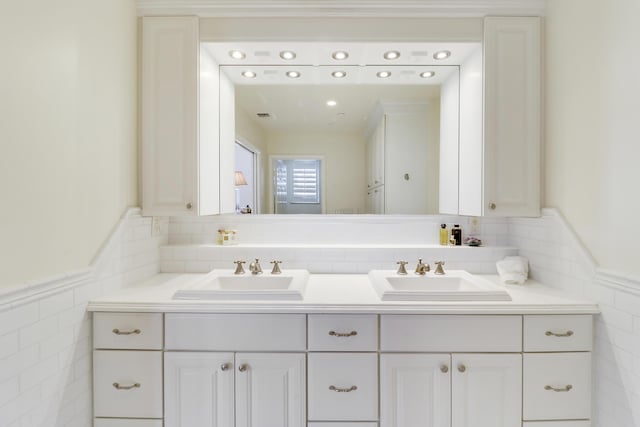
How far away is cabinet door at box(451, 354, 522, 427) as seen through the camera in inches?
55.2

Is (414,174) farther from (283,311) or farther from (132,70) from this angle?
(132,70)

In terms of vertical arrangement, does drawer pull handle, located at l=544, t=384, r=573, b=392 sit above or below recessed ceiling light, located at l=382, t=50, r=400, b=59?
below

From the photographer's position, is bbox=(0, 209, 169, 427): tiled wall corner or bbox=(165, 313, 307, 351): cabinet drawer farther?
bbox=(165, 313, 307, 351): cabinet drawer

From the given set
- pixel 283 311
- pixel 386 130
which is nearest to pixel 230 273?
pixel 283 311

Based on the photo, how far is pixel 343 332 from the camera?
4.65 ft

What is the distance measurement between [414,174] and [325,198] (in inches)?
23.1

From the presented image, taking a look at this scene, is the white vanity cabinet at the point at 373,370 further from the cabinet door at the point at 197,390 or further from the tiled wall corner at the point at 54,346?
the tiled wall corner at the point at 54,346

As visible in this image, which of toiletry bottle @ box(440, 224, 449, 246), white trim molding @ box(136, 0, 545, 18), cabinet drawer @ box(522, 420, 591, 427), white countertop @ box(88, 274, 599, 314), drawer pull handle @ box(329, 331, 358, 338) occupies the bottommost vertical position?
cabinet drawer @ box(522, 420, 591, 427)

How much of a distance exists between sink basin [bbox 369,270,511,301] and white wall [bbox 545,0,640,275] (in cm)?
49

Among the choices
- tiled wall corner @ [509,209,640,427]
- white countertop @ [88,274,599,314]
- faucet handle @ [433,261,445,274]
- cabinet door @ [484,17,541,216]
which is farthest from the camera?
faucet handle @ [433,261,445,274]

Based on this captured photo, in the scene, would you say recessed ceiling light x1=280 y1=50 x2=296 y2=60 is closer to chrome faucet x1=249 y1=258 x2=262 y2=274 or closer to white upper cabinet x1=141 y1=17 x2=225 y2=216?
white upper cabinet x1=141 y1=17 x2=225 y2=216

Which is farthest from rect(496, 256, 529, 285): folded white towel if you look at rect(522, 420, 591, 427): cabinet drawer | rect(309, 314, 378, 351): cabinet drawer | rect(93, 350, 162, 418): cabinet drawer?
rect(93, 350, 162, 418): cabinet drawer

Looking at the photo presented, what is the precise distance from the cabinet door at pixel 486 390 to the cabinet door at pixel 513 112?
0.75 metres

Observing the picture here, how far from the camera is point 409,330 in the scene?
1412mm
